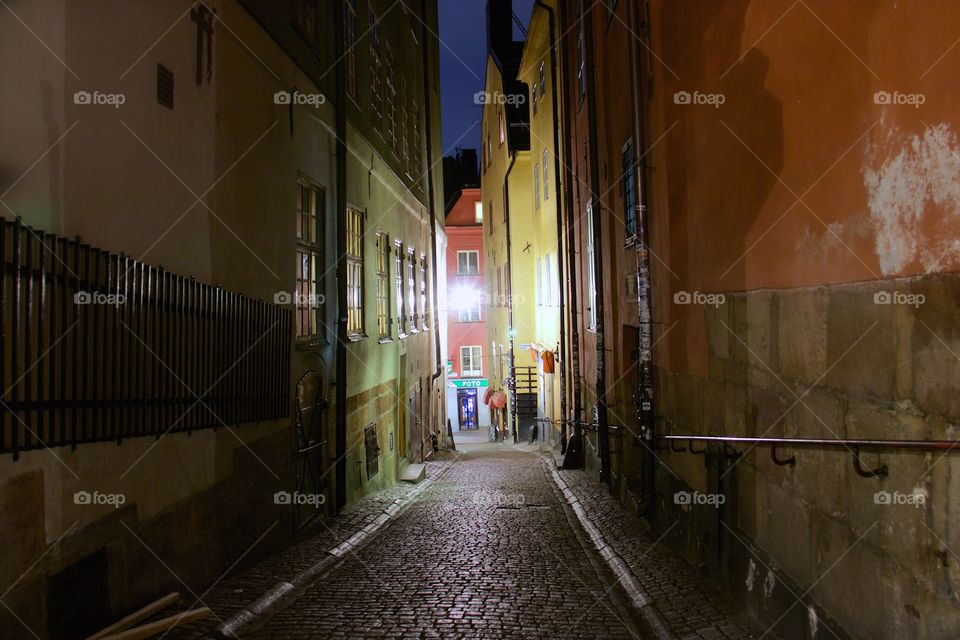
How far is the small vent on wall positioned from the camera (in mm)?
6234

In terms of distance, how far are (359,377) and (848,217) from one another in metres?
9.65

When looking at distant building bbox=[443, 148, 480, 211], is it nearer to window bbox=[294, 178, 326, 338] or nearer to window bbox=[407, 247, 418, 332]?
window bbox=[407, 247, 418, 332]

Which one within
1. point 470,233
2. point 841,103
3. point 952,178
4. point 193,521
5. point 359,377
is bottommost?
point 193,521

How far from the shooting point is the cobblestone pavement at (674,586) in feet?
19.3

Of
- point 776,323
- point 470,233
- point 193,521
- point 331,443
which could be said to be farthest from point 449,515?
point 470,233

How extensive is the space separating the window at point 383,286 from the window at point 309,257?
4.07 m

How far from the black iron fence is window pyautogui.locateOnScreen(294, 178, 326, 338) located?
2645 millimetres

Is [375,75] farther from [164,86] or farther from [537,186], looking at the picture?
[164,86]

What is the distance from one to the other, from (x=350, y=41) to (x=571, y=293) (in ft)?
24.4

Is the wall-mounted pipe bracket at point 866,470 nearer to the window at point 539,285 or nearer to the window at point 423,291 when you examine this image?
the window at point 423,291

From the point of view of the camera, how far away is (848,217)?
4.50 meters

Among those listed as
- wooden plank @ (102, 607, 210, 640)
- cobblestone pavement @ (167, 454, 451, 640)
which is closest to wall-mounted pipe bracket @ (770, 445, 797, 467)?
cobblestone pavement @ (167, 454, 451, 640)

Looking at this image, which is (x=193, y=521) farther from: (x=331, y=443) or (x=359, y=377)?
(x=359, y=377)

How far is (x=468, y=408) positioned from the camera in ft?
150
